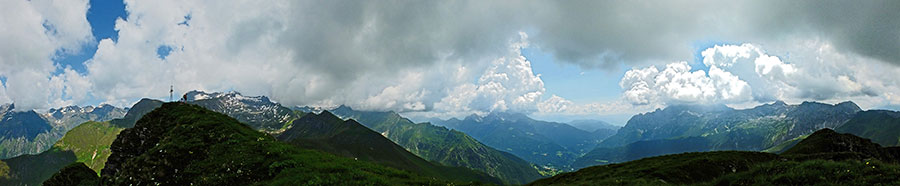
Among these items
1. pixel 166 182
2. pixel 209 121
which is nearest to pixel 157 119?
pixel 209 121

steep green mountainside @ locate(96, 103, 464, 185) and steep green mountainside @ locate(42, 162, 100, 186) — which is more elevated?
steep green mountainside @ locate(42, 162, 100, 186)

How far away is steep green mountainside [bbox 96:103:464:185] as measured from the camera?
22.7m

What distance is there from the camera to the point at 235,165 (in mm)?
24922

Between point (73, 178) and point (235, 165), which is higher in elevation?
point (73, 178)

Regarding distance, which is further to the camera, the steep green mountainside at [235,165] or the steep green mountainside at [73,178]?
the steep green mountainside at [73,178]

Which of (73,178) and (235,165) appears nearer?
(235,165)

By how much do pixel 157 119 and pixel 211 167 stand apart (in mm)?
26213

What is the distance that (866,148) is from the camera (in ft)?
304

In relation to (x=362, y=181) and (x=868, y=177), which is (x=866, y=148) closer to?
(x=868, y=177)

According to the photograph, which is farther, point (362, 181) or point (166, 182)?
point (166, 182)

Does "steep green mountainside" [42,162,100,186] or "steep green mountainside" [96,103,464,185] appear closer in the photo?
"steep green mountainside" [96,103,464,185]

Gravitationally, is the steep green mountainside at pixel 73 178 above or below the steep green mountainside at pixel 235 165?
above

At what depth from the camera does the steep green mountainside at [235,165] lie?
74.6ft

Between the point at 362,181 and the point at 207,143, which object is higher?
the point at 207,143
